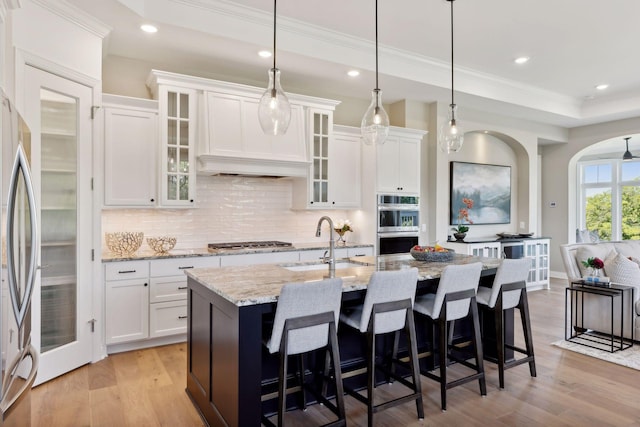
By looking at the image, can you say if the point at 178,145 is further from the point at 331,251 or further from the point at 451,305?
the point at 451,305

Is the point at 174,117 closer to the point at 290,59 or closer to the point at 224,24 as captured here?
the point at 224,24

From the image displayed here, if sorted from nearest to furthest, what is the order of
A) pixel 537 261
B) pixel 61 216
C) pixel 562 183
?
pixel 61 216, pixel 537 261, pixel 562 183

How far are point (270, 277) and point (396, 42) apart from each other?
328 centimetres

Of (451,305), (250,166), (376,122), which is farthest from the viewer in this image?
(250,166)

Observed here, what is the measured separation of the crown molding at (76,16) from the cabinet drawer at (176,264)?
2.13m

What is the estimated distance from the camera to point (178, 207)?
427 centimetres

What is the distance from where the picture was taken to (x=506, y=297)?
3.15 m

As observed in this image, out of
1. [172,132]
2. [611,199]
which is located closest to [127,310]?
[172,132]

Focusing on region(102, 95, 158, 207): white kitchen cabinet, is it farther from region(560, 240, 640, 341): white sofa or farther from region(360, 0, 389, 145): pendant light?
region(560, 240, 640, 341): white sofa

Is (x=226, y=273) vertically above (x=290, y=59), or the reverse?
(x=290, y=59)

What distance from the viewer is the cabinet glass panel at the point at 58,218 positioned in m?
3.25

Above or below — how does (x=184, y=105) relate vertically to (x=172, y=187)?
above

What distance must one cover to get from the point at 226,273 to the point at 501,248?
500 cm

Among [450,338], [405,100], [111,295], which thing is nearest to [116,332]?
[111,295]
